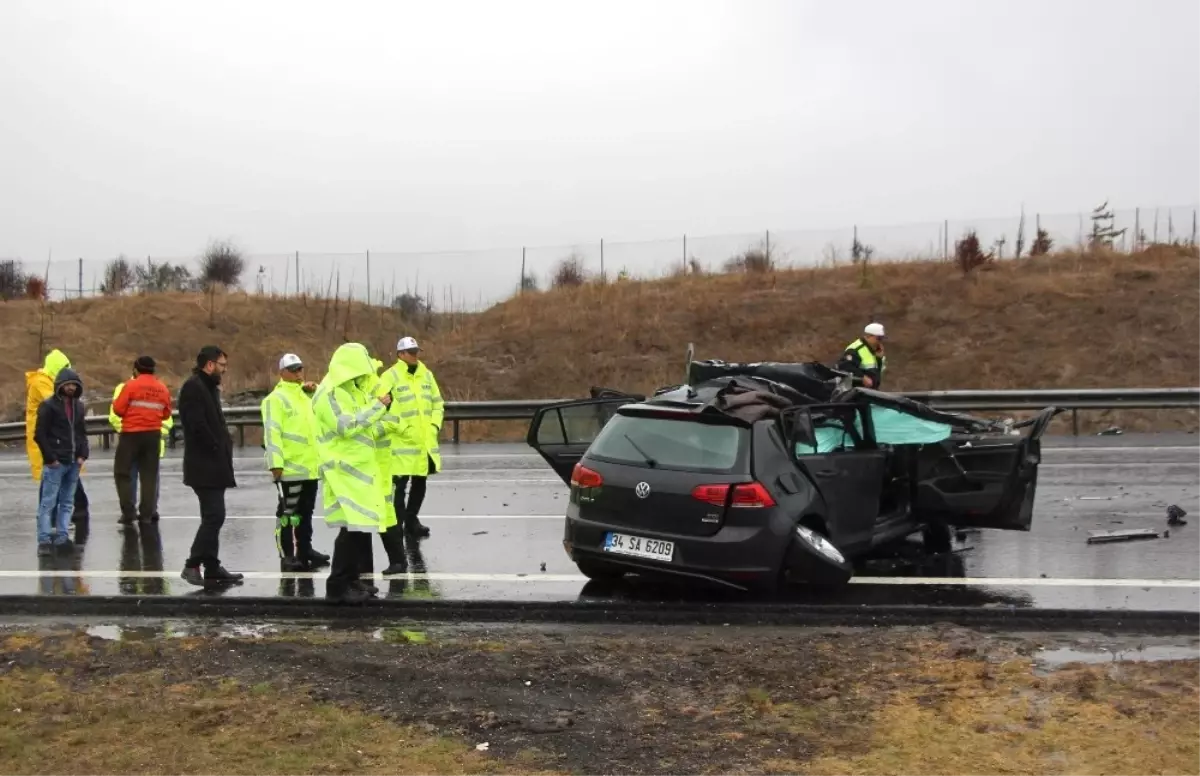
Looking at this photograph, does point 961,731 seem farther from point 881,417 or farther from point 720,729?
point 881,417

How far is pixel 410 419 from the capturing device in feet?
30.9

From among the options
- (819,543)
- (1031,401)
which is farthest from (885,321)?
(819,543)

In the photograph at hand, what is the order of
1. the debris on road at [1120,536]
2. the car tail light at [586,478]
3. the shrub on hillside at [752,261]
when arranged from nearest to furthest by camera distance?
the car tail light at [586,478] < the debris on road at [1120,536] < the shrub on hillside at [752,261]

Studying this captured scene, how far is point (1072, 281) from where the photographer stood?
2705 cm

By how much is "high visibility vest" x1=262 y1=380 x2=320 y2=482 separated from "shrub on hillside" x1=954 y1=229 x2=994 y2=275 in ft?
76.5

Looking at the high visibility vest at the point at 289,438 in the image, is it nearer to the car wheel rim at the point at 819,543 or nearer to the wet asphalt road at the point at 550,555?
the wet asphalt road at the point at 550,555

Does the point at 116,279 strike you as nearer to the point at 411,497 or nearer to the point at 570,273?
the point at 570,273

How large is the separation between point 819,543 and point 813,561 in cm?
19

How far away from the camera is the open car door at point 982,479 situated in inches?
313

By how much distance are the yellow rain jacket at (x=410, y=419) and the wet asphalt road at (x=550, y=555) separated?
0.73 m

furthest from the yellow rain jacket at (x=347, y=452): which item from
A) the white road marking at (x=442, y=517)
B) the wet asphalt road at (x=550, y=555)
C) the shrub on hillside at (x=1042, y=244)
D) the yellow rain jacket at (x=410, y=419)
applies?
the shrub on hillside at (x=1042, y=244)

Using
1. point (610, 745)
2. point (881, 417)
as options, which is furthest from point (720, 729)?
point (881, 417)

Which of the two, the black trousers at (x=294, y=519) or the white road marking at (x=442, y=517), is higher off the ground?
the black trousers at (x=294, y=519)

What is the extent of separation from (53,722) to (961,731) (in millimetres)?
4150
